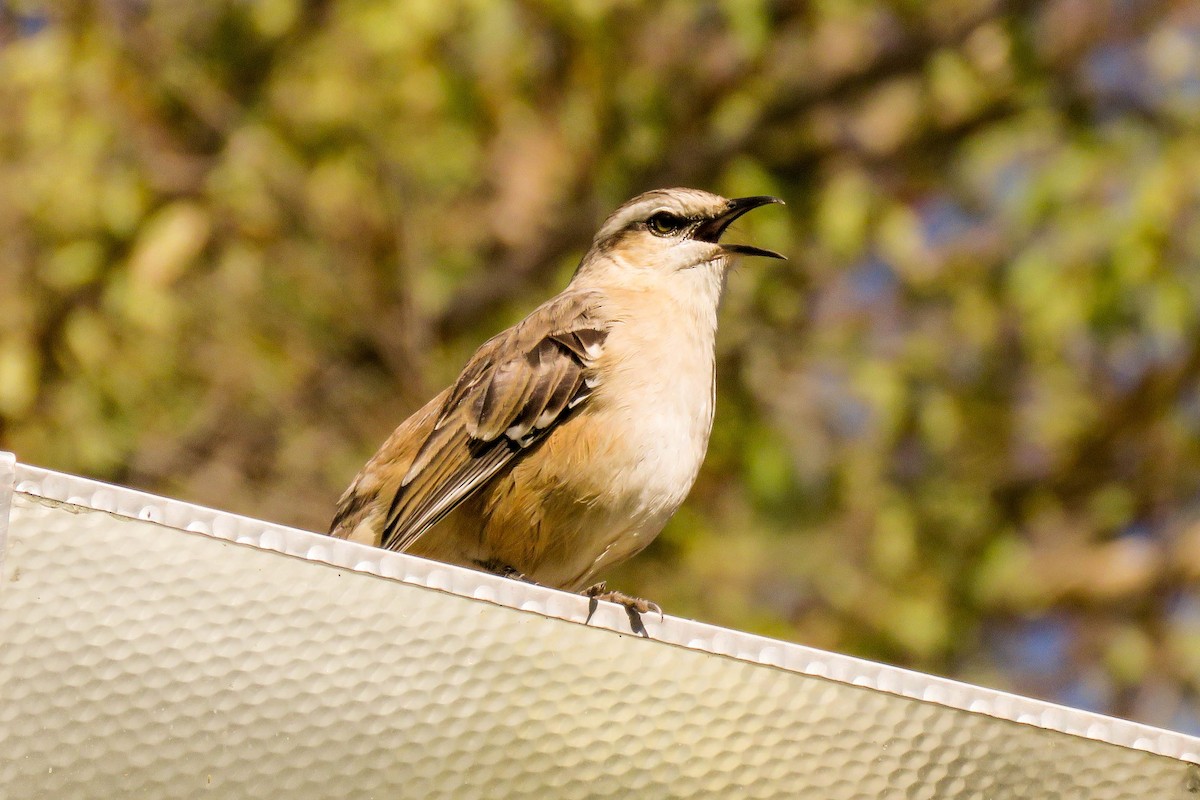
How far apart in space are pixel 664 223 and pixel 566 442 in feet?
3.75

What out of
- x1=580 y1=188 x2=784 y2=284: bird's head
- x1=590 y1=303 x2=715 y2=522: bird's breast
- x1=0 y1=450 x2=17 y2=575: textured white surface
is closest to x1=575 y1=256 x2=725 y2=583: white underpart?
x1=590 y1=303 x2=715 y2=522: bird's breast

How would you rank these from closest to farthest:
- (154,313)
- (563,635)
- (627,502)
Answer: (563,635) → (627,502) → (154,313)

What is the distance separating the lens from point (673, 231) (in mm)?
4617

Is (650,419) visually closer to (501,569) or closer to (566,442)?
(566,442)

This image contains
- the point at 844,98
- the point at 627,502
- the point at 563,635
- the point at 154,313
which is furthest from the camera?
the point at 844,98

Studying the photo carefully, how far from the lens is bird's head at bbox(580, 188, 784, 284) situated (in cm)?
444

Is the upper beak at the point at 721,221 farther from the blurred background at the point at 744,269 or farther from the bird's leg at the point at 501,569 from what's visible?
the blurred background at the point at 744,269

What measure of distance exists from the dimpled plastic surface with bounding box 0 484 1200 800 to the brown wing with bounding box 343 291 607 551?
5.63ft

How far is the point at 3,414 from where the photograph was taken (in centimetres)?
678

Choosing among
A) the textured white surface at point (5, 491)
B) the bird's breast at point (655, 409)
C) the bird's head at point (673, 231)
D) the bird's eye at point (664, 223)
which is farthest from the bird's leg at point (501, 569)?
the textured white surface at point (5, 491)

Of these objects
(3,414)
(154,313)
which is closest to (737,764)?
(154,313)

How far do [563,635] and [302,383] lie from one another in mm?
5134

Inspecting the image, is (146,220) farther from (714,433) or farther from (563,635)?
(563,635)

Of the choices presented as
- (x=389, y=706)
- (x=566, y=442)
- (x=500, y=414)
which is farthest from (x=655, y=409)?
(x=389, y=706)
